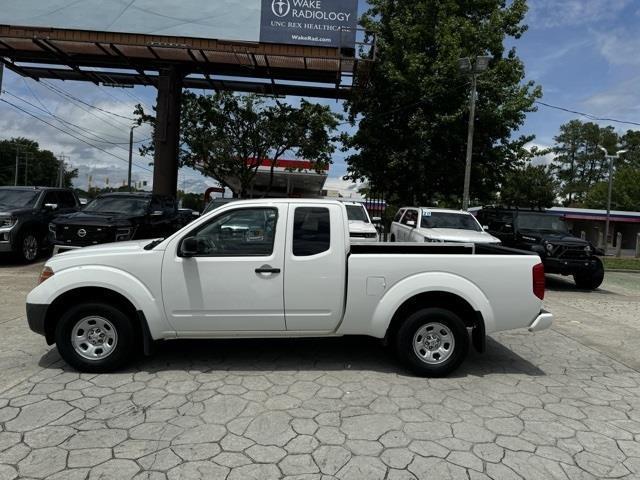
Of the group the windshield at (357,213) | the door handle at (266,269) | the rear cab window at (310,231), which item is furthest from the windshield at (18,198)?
the rear cab window at (310,231)

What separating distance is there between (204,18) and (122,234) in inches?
330

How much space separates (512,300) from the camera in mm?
5074

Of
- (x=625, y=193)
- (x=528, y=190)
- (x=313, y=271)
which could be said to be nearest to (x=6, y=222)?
(x=313, y=271)

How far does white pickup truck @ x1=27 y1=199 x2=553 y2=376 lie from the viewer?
4.84 meters

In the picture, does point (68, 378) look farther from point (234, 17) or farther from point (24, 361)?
point (234, 17)

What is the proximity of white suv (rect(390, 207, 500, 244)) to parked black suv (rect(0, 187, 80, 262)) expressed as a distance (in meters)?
9.24

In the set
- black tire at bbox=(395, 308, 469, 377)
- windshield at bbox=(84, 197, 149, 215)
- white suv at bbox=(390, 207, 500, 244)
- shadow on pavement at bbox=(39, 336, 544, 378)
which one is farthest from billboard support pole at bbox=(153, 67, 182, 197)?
black tire at bbox=(395, 308, 469, 377)

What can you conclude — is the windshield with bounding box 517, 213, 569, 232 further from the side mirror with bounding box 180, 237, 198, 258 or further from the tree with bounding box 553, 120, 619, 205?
the tree with bounding box 553, 120, 619, 205

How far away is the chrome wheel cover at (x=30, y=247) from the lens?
1183cm

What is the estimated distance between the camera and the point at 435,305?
516cm

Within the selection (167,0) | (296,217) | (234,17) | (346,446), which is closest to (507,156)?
(234,17)

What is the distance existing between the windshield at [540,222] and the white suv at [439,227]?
Answer: 1568mm

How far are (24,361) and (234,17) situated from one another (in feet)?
43.3

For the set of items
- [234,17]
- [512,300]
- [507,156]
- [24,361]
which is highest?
[234,17]
